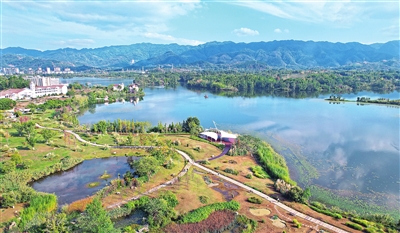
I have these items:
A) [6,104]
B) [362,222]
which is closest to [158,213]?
[362,222]

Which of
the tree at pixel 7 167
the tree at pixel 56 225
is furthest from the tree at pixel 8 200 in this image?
the tree at pixel 7 167

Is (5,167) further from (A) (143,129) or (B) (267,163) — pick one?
(B) (267,163)

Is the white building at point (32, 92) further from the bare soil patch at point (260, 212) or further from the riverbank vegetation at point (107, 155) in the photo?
the bare soil patch at point (260, 212)

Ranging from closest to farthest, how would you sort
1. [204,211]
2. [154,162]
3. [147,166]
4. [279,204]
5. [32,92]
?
[204,211] → [279,204] → [147,166] → [154,162] → [32,92]

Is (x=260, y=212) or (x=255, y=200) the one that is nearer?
(x=260, y=212)

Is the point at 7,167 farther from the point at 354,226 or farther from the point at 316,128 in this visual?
the point at 316,128

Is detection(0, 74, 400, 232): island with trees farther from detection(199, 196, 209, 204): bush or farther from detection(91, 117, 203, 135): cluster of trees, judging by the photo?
detection(91, 117, 203, 135): cluster of trees

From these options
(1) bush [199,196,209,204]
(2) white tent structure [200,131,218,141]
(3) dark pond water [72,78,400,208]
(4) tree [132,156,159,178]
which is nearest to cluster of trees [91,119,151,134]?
(3) dark pond water [72,78,400,208]
